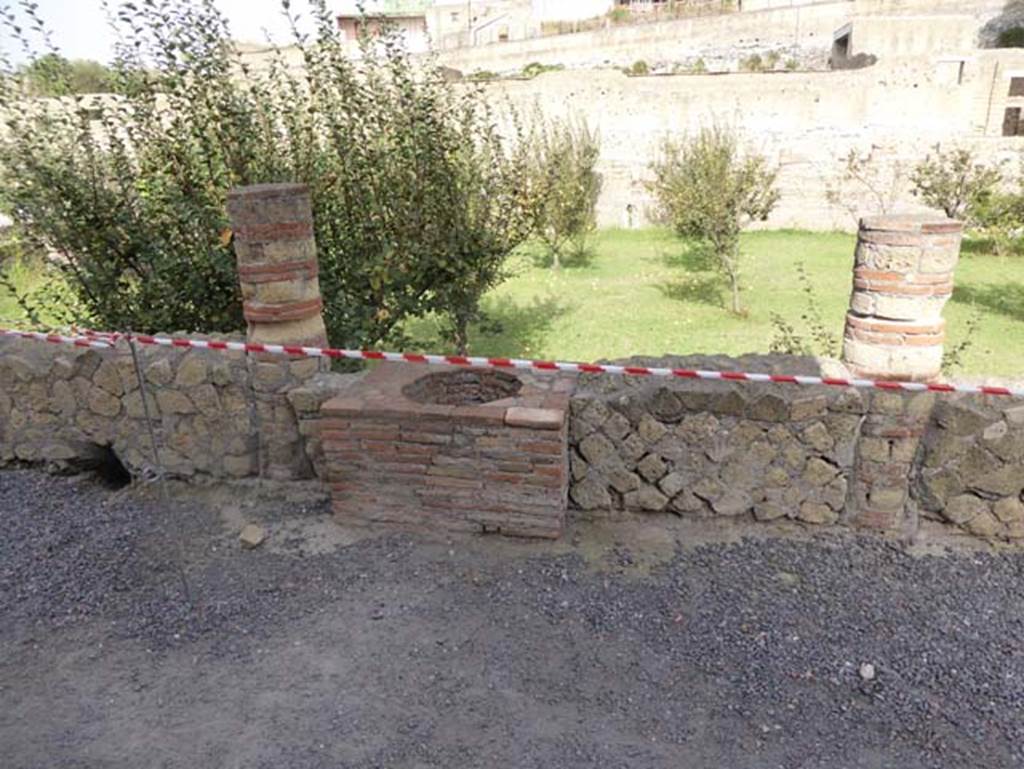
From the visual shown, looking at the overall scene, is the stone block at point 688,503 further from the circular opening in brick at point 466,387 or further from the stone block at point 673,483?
the circular opening in brick at point 466,387

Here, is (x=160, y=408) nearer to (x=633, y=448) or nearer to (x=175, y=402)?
(x=175, y=402)

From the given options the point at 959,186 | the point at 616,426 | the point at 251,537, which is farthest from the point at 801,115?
the point at 251,537

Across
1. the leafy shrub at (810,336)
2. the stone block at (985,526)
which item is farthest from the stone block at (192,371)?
the leafy shrub at (810,336)

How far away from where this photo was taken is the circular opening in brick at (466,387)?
475cm

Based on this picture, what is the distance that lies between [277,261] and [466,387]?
1.39m

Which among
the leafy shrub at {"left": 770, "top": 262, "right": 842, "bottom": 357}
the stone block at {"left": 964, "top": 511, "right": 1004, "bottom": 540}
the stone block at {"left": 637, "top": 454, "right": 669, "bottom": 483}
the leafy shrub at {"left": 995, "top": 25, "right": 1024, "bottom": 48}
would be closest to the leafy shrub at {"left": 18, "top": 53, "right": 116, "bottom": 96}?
the stone block at {"left": 637, "top": 454, "right": 669, "bottom": 483}

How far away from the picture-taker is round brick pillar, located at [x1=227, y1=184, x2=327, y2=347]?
4605mm

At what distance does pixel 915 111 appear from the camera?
18406 mm

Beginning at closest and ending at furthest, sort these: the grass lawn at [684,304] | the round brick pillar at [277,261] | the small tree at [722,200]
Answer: the round brick pillar at [277,261], the grass lawn at [684,304], the small tree at [722,200]

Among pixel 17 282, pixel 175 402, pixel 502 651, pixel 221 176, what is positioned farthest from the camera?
pixel 17 282

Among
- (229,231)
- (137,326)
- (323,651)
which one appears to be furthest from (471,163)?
(323,651)

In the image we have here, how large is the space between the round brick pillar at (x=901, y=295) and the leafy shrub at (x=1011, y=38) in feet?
93.7

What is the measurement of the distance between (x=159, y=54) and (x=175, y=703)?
4.78 meters

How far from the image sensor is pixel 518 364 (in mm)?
4379
